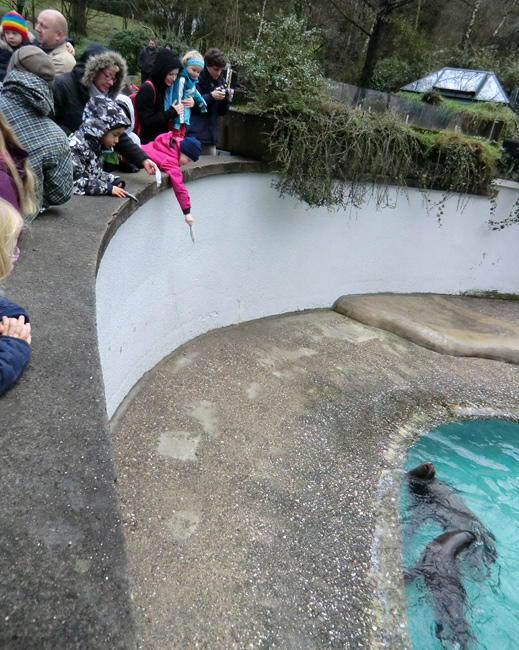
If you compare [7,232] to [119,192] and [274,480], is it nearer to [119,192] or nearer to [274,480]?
[119,192]

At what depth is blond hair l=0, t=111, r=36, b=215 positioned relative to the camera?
2.07 metres

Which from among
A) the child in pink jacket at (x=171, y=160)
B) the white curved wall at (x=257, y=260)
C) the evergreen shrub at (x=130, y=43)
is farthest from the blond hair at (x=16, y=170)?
the evergreen shrub at (x=130, y=43)

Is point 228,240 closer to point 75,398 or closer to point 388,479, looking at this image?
point 388,479

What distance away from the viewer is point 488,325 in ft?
24.9

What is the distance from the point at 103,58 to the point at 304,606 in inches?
154

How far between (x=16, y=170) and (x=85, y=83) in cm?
171

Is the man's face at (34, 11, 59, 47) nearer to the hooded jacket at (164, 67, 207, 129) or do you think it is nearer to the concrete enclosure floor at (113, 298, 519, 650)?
the hooded jacket at (164, 67, 207, 129)

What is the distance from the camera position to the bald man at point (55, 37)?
3965mm

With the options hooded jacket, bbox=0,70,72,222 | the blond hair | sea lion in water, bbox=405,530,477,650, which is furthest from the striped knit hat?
sea lion in water, bbox=405,530,477,650

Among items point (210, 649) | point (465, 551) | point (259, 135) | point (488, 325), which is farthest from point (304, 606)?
point (488, 325)

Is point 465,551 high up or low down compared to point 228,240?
down

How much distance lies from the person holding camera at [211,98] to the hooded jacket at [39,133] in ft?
9.42

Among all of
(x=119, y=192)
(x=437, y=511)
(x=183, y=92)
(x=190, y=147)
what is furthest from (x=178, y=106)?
(x=437, y=511)

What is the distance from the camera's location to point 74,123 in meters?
3.67
